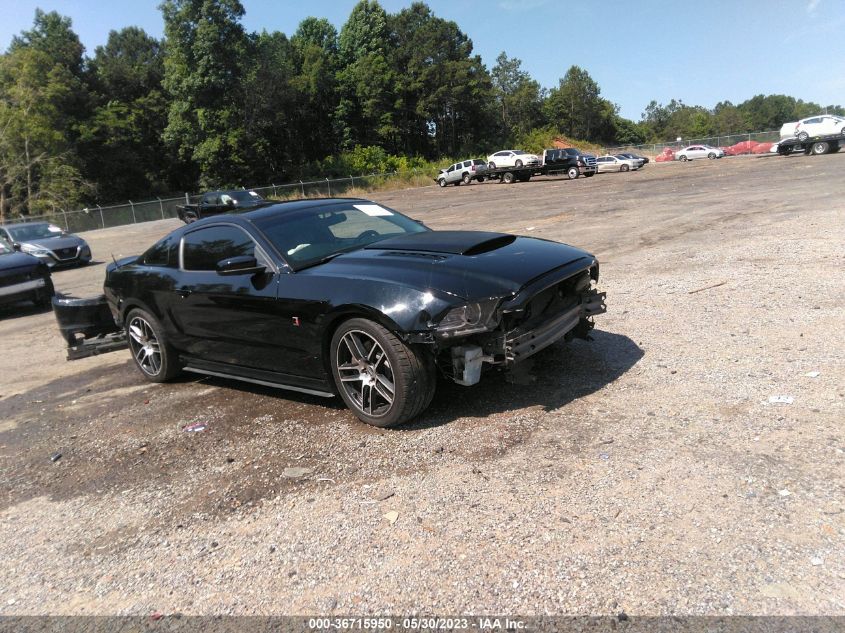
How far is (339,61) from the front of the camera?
7538cm

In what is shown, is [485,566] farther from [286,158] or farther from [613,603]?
[286,158]

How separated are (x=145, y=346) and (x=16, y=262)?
7294 millimetres

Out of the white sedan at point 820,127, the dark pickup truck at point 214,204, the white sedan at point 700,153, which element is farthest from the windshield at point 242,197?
the white sedan at point 700,153

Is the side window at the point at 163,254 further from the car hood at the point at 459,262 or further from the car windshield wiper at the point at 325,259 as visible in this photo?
the car hood at the point at 459,262

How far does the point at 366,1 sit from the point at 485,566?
86214 mm

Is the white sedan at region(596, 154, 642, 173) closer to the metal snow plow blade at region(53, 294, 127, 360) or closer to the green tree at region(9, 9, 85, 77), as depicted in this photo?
the metal snow plow blade at region(53, 294, 127, 360)

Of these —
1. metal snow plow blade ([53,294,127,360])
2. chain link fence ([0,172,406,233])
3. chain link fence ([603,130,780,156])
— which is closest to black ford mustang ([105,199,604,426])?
metal snow plow blade ([53,294,127,360])

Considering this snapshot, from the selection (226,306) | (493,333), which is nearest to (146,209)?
(226,306)

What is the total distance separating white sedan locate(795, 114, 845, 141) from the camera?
34.3 m

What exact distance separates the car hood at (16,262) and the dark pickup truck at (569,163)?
3297cm

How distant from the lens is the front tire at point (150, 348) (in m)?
5.88

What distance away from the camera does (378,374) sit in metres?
4.27

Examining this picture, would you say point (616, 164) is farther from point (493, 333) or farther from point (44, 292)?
point (493, 333)

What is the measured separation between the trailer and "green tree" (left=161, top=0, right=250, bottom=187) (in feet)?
145
